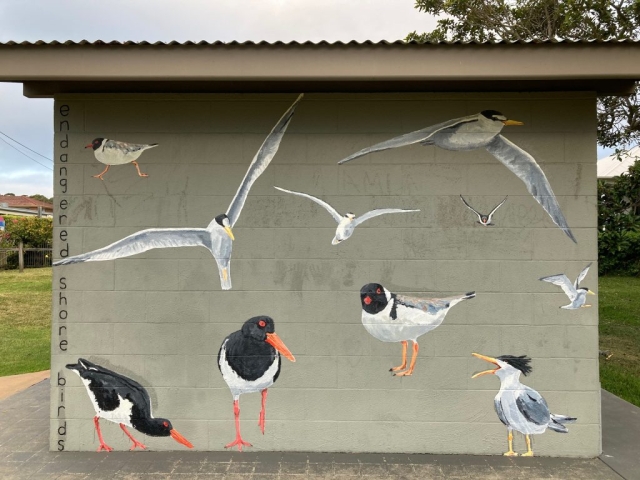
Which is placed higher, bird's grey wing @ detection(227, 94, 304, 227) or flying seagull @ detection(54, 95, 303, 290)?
bird's grey wing @ detection(227, 94, 304, 227)

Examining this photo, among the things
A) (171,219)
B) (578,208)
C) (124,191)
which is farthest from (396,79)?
(124,191)

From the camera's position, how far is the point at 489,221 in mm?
4031

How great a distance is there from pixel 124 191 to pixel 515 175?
10.6 feet

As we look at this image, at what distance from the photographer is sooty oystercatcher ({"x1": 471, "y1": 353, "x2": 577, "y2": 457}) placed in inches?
157

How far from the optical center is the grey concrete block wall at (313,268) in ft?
13.2

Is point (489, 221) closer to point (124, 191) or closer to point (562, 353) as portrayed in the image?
point (562, 353)

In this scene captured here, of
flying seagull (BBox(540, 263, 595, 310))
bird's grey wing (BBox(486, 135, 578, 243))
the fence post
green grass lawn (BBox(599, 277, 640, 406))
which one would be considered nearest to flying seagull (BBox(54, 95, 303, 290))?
bird's grey wing (BBox(486, 135, 578, 243))

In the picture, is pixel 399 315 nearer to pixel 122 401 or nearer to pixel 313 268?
pixel 313 268

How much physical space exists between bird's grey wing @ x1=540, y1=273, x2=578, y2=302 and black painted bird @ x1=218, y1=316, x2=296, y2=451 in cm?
221

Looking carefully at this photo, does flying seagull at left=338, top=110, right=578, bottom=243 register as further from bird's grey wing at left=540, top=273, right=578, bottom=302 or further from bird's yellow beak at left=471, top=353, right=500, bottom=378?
bird's yellow beak at left=471, top=353, right=500, bottom=378

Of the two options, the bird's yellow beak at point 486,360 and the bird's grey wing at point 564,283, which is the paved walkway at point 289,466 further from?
the bird's grey wing at point 564,283

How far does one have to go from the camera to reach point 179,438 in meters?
4.06

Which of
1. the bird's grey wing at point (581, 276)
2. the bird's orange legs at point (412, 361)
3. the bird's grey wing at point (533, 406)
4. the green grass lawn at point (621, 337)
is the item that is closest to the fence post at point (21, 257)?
the bird's orange legs at point (412, 361)

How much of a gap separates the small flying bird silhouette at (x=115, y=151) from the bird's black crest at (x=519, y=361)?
3.33m
